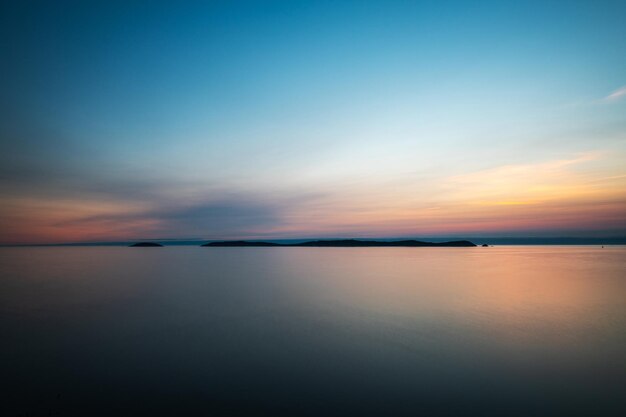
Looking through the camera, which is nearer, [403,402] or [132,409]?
[132,409]

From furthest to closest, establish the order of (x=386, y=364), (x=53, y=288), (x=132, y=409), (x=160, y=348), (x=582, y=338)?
1. (x=53, y=288)
2. (x=582, y=338)
3. (x=160, y=348)
4. (x=386, y=364)
5. (x=132, y=409)

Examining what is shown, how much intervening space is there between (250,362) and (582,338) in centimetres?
980

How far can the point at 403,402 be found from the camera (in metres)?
5.84

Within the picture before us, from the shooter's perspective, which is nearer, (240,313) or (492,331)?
(492,331)

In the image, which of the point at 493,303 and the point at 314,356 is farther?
the point at 493,303

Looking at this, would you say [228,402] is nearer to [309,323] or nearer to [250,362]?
[250,362]

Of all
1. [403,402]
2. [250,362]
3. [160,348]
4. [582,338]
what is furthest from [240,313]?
[582,338]

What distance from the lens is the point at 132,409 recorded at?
5.46m

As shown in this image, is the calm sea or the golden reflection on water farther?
the golden reflection on water

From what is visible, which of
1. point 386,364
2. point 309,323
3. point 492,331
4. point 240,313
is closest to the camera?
point 386,364

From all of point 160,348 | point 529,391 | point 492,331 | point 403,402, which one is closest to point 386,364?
point 403,402

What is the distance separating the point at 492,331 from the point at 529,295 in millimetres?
8639

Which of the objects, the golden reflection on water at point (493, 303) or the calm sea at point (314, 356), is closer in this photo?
the calm sea at point (314, 356)

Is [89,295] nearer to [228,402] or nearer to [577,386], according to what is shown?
[228,402]
